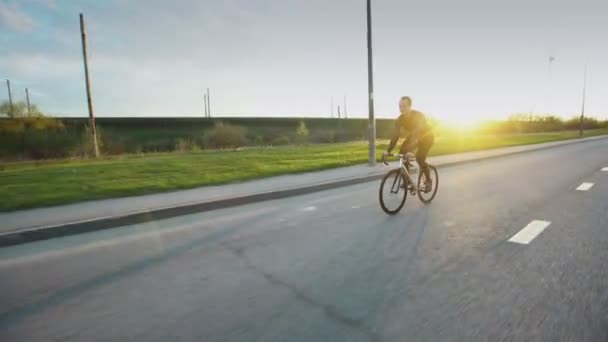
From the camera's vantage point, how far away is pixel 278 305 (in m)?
2.75

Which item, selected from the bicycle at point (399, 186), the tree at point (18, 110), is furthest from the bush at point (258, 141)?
the bicycle at point (399, 186)

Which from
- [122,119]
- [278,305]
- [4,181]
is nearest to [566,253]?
[278,305]

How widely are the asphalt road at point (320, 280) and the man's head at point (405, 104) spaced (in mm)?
1918

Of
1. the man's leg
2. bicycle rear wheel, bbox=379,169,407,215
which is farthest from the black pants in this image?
bicycle rear wheel, bbox=379,169,407,215

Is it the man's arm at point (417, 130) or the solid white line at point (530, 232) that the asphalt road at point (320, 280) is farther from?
the man's arm at point (417, 130)

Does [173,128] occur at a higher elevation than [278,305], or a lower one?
higher

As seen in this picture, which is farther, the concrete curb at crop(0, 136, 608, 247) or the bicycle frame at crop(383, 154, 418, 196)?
the bicycle frame at crop(383, 154, 418, 196)

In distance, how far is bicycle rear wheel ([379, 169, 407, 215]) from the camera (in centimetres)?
578

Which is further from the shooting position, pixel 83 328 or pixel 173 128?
pixel 173 128

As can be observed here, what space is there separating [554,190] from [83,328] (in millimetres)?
9160

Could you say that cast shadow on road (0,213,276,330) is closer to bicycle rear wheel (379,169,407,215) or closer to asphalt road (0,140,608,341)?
asphalt road (0,140,608,341)

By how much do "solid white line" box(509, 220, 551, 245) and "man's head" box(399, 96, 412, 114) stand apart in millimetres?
2667

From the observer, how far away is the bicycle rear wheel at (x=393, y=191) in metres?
5.78

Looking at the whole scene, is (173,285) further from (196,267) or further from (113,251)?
(113,251)
